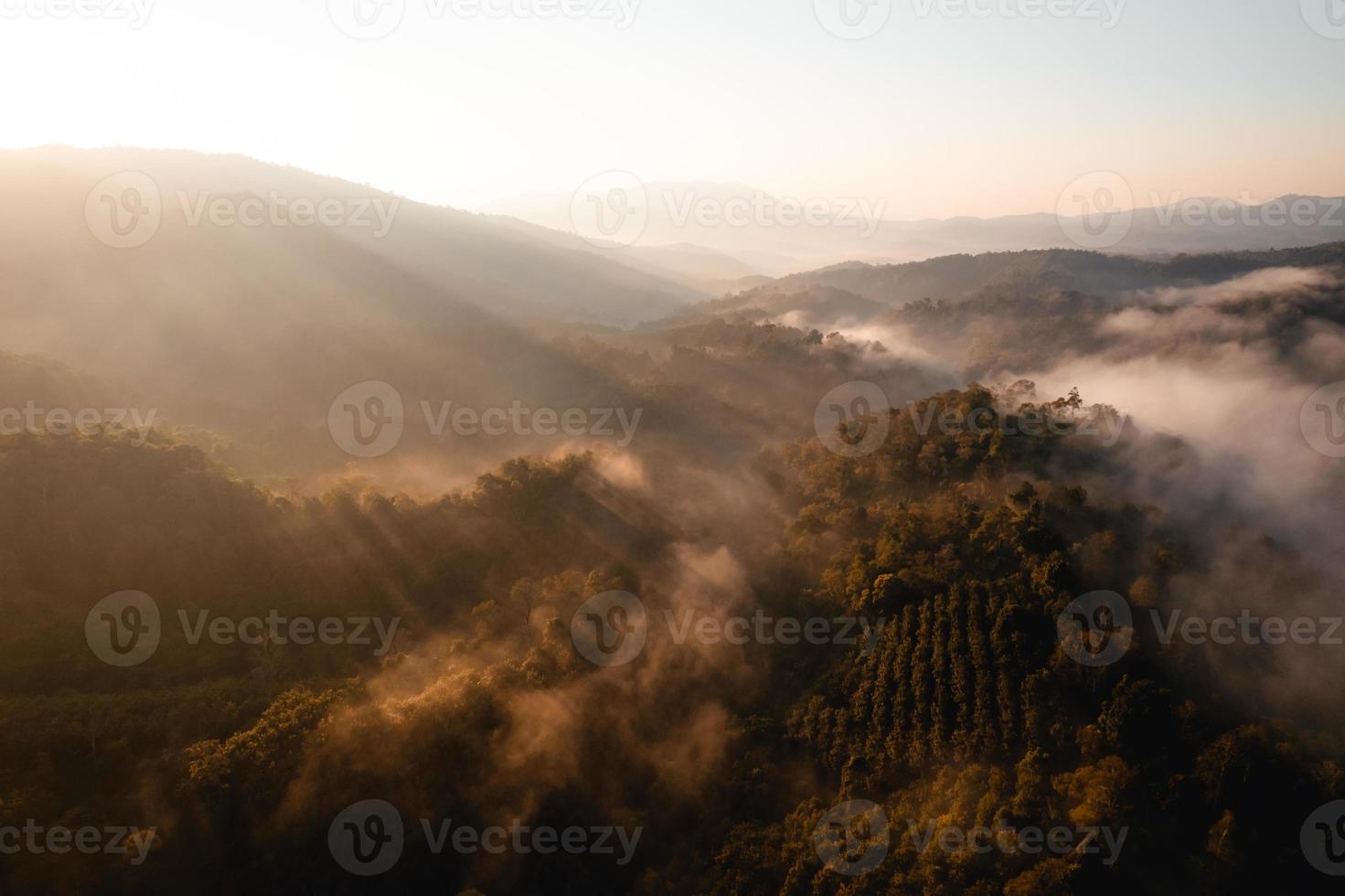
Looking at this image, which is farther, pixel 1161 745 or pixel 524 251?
pixel 524 251

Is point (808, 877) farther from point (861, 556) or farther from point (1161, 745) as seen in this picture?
point (861, 556)

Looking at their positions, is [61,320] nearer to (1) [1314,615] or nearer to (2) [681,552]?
(2) [681,552]

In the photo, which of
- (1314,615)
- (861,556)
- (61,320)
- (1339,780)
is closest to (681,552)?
(861,556)

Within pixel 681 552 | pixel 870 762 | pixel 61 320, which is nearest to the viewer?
pixel 870 762

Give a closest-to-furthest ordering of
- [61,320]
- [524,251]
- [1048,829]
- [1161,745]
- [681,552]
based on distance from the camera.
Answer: [1048,829], [1161,745], [681,552], [61,320], [524,251]

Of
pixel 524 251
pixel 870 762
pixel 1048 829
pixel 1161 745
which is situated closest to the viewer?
pixel 1048 829

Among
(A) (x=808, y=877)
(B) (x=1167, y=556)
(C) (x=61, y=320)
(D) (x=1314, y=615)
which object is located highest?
(C) (x=61, y=320)

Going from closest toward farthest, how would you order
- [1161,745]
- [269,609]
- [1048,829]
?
[1048,829]
[1161,745]
[269,609]

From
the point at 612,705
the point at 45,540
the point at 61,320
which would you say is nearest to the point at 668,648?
the point at 612,705

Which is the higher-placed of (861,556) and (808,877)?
(861,556)
